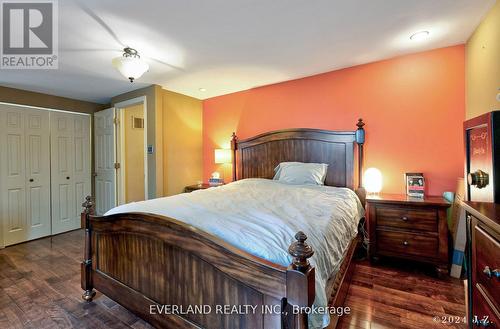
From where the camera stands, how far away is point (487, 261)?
0.91m

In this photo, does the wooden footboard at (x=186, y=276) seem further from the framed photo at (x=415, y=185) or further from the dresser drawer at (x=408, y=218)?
the framed photo at (x=415, y=185)

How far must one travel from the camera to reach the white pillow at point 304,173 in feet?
9.27

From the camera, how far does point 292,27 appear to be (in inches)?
80.4

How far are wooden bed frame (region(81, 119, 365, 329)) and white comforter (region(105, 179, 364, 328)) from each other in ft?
0.29

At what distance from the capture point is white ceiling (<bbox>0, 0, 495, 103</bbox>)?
5.78 ft

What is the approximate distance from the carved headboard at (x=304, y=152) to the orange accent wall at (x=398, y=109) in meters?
0.17

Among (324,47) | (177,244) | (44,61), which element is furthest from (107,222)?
(324,47)

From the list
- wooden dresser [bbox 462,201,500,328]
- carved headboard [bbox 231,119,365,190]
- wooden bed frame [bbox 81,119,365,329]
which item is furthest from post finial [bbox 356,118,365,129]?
wooden dresser [bbox 462,201,500,328]

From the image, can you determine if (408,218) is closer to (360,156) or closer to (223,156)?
(360,156)

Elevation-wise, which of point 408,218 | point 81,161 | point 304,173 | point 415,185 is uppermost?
point 81,161

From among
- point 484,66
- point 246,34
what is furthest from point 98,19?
point 484,66

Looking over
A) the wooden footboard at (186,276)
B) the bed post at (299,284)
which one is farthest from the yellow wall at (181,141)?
the bed post at (299,284)

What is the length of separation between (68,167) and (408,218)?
16.6 ft

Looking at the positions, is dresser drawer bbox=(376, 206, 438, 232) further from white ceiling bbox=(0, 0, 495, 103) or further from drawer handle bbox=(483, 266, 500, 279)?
white ceiling bbox=(0, 0, 495, 103)
